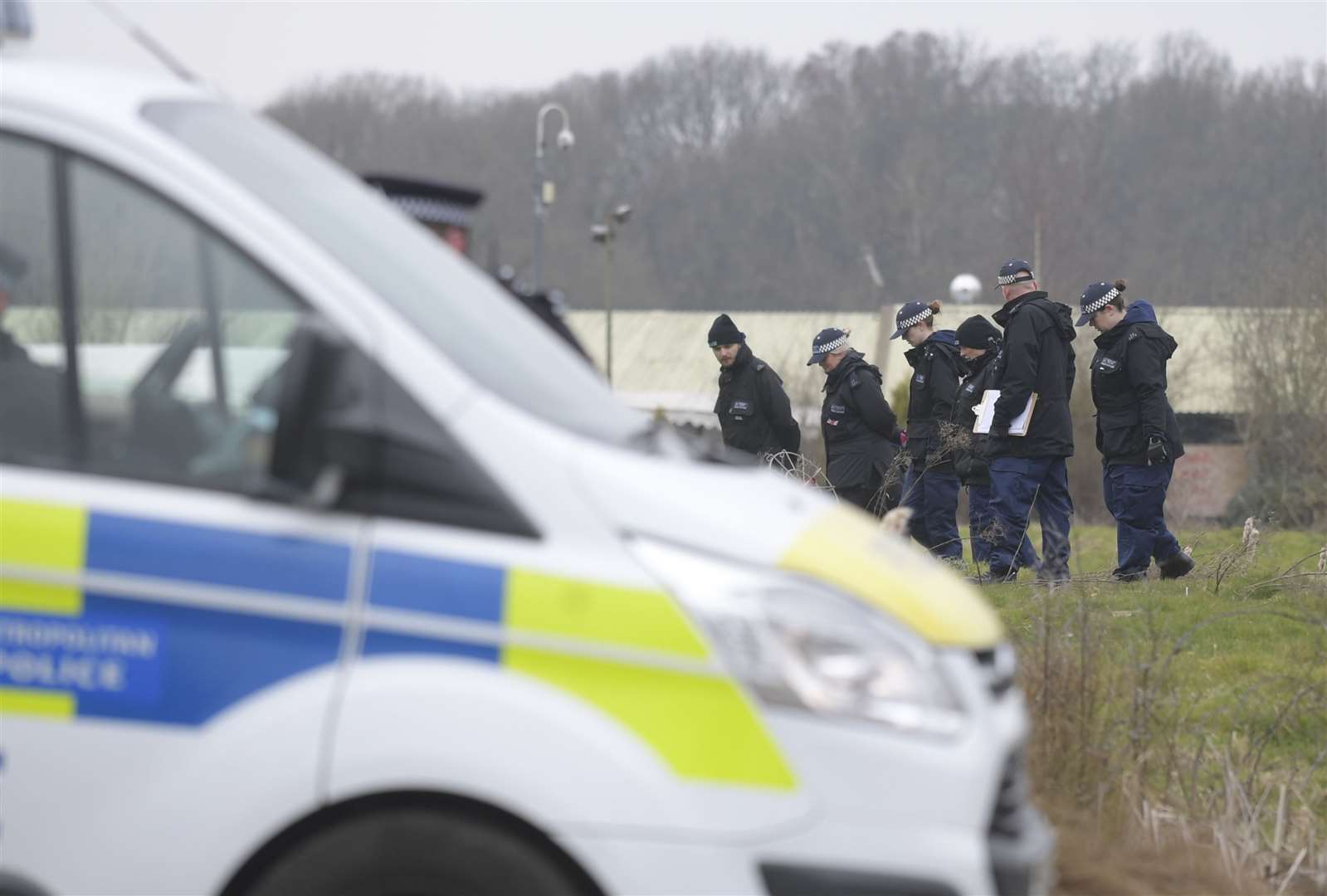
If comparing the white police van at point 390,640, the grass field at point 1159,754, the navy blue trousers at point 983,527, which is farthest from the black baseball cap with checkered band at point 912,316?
the white police van at point 390,640

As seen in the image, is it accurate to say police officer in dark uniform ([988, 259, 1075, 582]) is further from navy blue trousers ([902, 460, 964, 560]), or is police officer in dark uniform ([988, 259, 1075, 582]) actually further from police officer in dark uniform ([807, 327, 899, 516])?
navy blue trousers ([902, 460, 964, 560])

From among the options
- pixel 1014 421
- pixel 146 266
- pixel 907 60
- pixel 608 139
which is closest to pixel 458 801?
pixel 146 266

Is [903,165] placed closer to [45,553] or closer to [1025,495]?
[1025,495]

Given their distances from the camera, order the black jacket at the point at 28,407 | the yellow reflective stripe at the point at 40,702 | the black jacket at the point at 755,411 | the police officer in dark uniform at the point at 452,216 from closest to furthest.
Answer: the yellow reflective stripe at the point at 40,702 < the black jacket at the point at 28,407 < the police officer in dark uniform at the point at 452,216 < the black jacket at the point at 755,411

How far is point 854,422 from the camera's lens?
35.3 feet

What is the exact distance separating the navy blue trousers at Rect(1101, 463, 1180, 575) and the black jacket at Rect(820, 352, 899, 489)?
1.46 meters

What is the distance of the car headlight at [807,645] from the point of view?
2.59m

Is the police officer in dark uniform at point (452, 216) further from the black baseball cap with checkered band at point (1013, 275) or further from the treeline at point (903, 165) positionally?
the treeline at point (903, 165)

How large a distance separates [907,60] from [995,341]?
72.9 meters

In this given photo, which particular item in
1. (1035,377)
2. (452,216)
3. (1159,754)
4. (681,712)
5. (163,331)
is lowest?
(1159,754)

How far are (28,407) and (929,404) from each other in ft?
29.4

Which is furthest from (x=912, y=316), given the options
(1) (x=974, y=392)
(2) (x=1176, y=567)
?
(2) (x=1176, y=567)

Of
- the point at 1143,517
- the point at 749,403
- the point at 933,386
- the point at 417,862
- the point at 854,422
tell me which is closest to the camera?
the point at 417,862

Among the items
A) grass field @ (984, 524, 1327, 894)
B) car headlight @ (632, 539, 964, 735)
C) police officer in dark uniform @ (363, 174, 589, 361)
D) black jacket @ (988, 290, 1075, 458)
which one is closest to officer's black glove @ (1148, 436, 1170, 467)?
black jacket @ (988, 290, 1075, 458)
